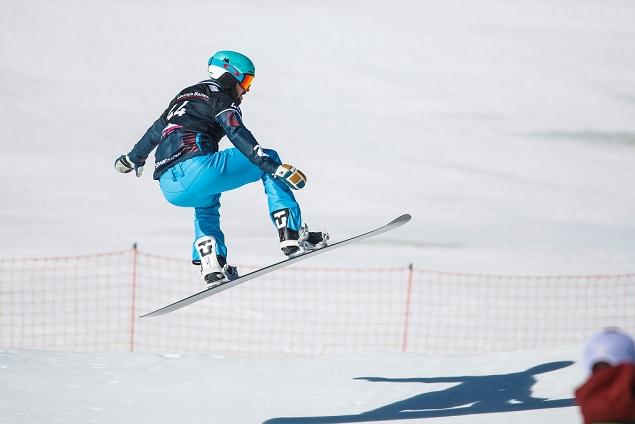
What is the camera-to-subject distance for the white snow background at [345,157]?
9016 mm

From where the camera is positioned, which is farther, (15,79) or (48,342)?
(15,79)

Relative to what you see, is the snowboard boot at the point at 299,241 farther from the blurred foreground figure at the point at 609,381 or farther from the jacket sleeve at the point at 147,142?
the blurred foreground figure at the point at 609,381

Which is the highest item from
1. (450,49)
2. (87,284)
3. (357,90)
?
(450,49)

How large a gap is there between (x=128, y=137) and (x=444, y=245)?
433 inches

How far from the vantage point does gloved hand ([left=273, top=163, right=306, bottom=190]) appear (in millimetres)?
7469

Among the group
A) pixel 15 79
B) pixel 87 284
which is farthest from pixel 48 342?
pixel 15 79

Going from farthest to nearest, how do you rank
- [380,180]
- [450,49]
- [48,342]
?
[450,49] → [380,180] → [48,342]

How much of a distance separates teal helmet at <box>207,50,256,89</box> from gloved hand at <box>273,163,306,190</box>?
80 centimetres

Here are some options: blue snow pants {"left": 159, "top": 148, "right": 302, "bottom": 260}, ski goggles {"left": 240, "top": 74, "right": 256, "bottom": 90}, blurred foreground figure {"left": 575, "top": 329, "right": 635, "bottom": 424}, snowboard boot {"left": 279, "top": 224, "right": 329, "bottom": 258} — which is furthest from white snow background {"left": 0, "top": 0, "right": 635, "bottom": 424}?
blurred foreground figure {"left": 575, "top": 329, "right": 635, "bottom": 424}

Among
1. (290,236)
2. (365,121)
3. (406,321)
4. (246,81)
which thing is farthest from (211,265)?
(365,121)

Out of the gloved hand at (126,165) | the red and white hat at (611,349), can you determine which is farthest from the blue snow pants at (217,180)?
the red and white hat at (611,349)

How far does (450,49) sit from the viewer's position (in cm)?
3516

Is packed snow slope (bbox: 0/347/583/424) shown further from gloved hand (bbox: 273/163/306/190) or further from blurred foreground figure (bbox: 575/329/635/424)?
blurred foreground figure (bbox: 575/329/635/424)

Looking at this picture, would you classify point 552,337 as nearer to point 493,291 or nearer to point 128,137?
point 493,291
